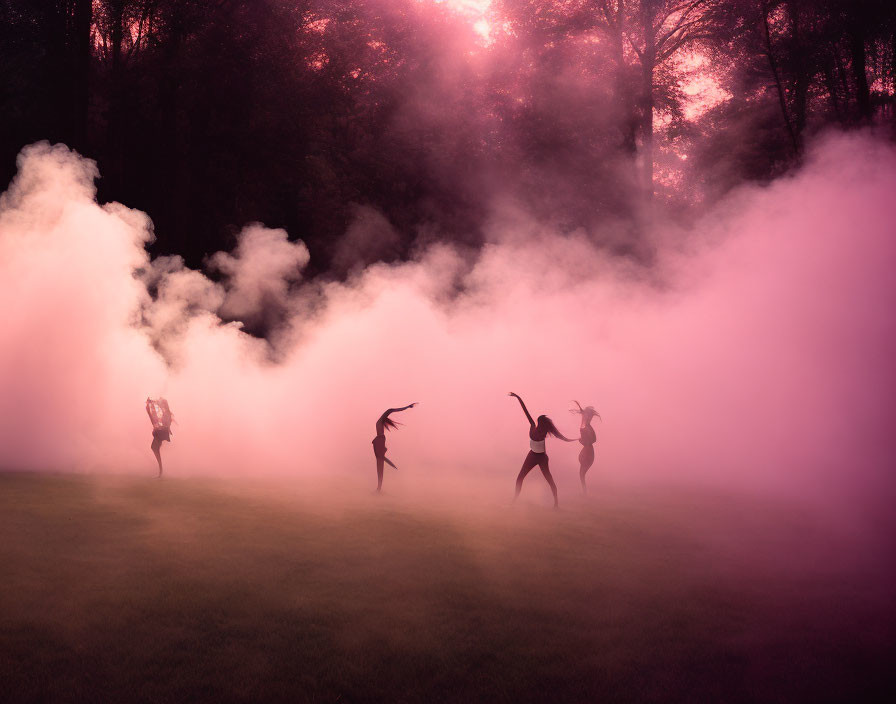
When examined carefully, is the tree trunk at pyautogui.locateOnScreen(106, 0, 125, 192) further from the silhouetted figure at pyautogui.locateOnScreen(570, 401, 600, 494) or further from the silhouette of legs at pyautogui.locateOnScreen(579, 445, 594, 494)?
the silhouette of legs at pyautogui.locateOnScreen(579, 445, 594, 494)

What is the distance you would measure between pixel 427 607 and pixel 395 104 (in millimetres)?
27076

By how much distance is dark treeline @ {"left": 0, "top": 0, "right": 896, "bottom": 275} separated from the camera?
29.3 metres

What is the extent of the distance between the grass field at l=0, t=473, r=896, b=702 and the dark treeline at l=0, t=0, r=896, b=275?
2133cm

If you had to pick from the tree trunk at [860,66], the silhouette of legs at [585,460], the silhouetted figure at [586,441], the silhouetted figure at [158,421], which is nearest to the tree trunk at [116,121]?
the silhouetted figure at [158,421]

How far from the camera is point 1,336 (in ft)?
58.2

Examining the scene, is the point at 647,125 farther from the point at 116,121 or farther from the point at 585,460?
the point at 116,121

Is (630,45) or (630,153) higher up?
(630,45)

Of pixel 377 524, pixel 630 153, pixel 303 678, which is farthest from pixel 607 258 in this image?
pixel 303 678

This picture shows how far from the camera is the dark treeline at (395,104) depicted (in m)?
29.3

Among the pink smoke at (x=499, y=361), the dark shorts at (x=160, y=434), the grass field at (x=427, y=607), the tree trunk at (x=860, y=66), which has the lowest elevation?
the grass field at (x=427, y=607)

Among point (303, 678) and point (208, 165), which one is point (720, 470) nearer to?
point (303, 678)

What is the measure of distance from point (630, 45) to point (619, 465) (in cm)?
2165

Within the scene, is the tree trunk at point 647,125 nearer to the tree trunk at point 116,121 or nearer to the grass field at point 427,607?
the tree trunk at point 116,121

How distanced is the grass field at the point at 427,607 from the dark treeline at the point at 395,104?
21327 millimetres
